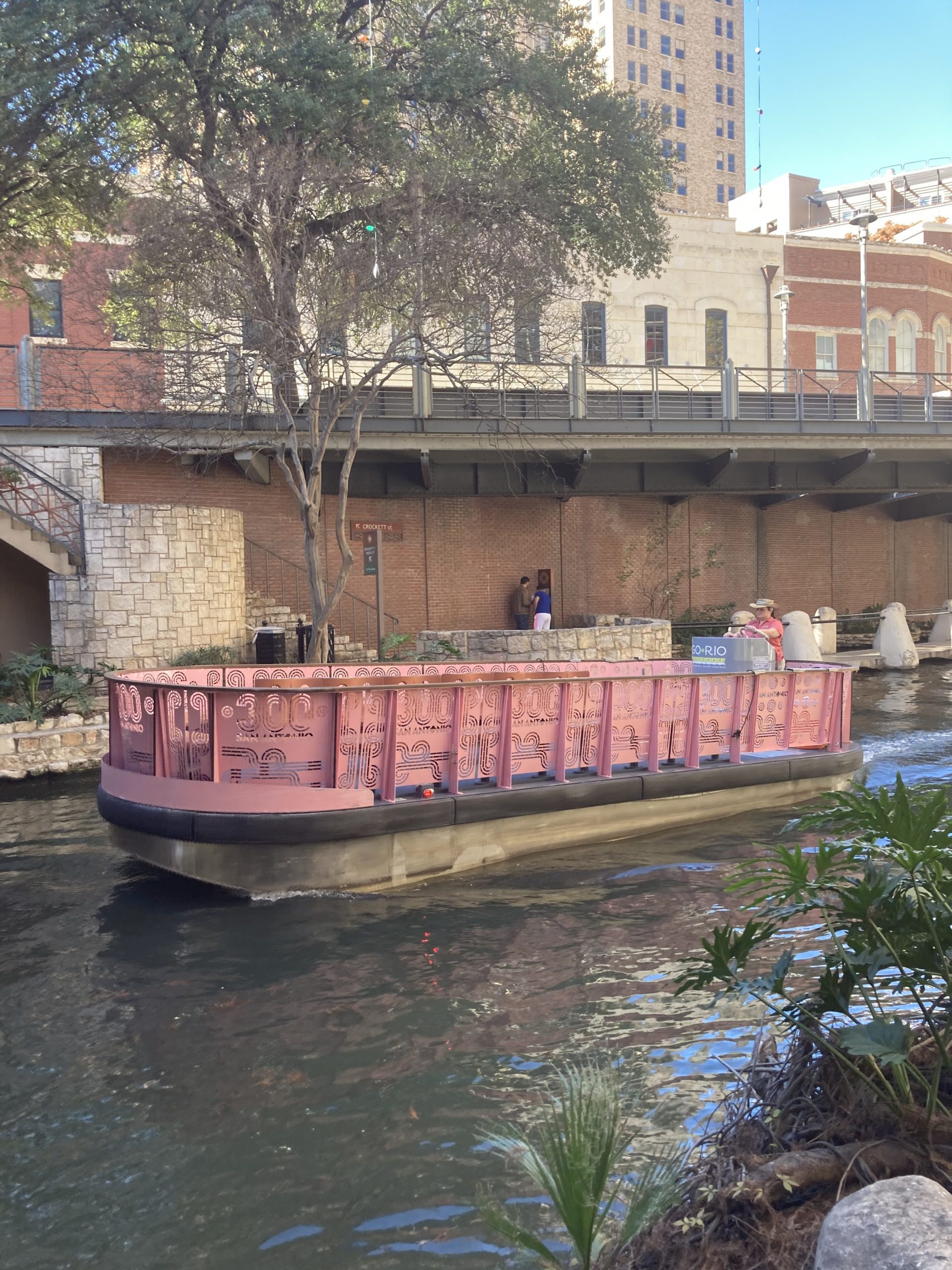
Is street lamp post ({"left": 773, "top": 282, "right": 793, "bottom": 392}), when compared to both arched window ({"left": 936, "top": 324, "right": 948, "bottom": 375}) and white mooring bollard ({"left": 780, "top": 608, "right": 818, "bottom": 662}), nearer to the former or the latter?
arched window ({"left": 936, "top": 324, "right": 948, "bottom": 375})

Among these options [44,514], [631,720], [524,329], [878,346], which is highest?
[878,346]

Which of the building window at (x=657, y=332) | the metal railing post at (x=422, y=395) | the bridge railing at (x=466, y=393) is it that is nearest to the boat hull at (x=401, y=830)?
the bridge railing at (x=466, y=393)

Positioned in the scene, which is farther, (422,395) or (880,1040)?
(422,395)

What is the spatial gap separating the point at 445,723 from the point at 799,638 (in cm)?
1624

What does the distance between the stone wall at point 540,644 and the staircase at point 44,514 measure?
6300 mm

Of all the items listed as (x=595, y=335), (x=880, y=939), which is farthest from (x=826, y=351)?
(x=880, y=939)

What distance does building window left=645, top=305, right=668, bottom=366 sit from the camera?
33844 mm

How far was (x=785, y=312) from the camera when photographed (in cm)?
3459

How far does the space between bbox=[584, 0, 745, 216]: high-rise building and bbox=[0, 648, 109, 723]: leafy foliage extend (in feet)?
229

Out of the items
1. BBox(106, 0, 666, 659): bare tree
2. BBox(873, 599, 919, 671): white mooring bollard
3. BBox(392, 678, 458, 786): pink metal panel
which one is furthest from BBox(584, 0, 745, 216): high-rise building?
BBox(392, 678, 458, 786): pink metal panel

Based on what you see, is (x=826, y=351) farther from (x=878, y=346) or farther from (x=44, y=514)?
(x=44, y=514)

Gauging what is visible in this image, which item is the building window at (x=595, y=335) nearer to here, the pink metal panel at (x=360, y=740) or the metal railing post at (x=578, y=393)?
the metal railing post at (x=578, y=393)

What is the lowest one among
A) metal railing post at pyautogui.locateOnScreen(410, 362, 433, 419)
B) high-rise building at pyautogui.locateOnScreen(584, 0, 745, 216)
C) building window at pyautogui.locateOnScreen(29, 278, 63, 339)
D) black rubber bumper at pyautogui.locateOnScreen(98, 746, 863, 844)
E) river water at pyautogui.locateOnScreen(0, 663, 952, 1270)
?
river water at pyautogui.locateOnScreen(0, 663, 952, 1270)

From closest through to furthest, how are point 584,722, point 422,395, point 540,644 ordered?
point 584,722
point 540,644
point 422,395
